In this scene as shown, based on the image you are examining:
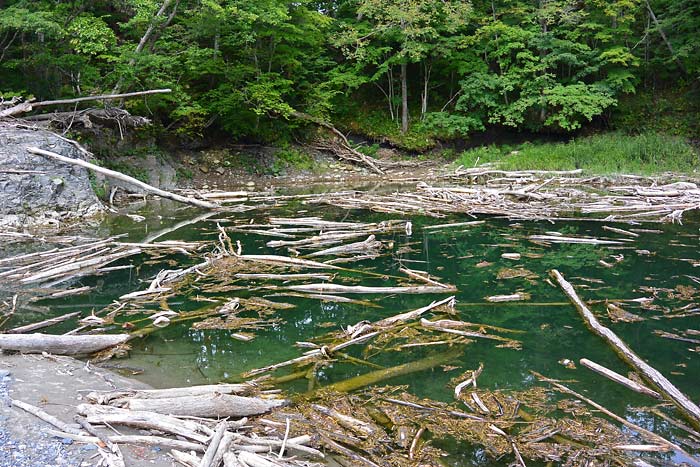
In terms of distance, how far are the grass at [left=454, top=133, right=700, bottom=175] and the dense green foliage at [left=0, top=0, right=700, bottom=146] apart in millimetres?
1764

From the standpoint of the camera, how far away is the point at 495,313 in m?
6.57

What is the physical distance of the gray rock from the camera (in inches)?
468

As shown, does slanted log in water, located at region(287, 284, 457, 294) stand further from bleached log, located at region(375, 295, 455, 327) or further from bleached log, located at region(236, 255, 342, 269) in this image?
bleached log, located at region(236, 255, 342, 269)

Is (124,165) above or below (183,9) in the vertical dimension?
below

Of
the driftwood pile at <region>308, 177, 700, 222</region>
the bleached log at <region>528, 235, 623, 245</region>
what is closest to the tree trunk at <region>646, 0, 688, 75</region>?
the driftwood pile at <region>308, 177, 700, 222</region>

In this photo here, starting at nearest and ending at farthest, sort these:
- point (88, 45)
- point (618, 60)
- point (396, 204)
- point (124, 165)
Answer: point (396, 204) → point (88, 45) → point (124, 165) → point (618, 60)

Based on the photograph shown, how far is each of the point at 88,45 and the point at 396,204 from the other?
9473 mm

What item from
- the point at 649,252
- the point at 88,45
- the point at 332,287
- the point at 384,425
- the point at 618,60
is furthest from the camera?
the point at 618,60

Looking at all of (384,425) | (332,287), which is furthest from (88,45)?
(384,425)

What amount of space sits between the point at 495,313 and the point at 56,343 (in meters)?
4.89

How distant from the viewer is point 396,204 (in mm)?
13141

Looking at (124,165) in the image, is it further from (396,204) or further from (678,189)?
(678,189)

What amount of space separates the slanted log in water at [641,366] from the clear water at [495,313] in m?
0.11

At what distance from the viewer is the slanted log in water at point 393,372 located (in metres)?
4.73
